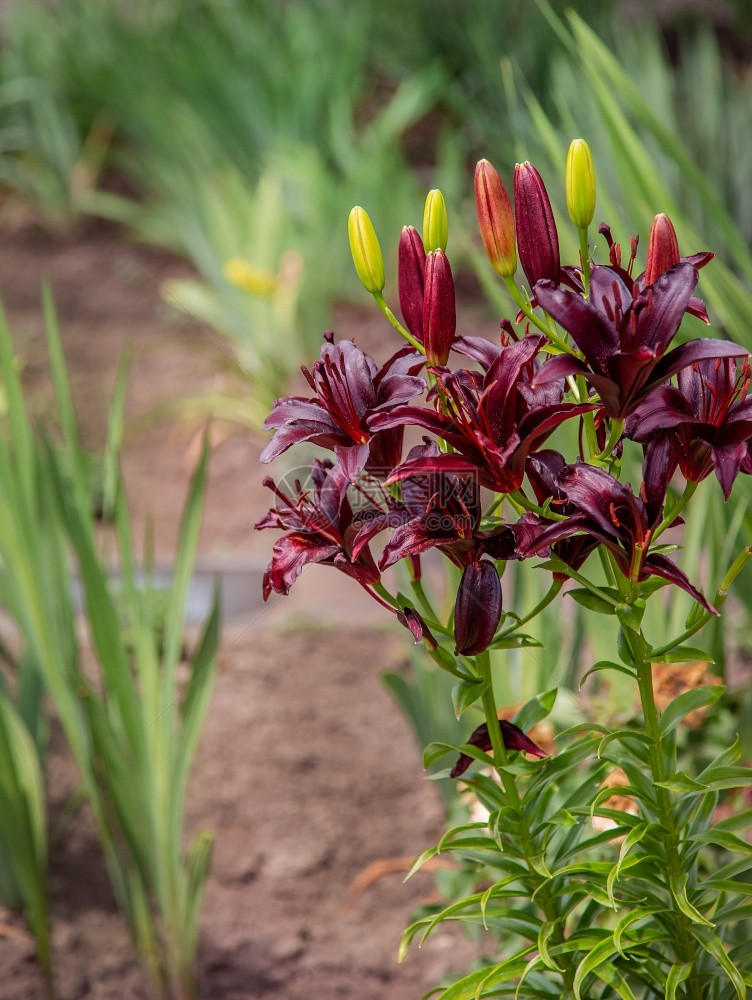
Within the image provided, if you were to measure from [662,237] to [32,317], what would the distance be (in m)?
3.15

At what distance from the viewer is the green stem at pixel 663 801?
710 mm

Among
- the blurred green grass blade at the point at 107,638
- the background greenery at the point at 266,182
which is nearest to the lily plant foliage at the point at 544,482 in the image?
the background greenery at the point at 266,182

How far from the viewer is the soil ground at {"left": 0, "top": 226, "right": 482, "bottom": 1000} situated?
1.31 meters

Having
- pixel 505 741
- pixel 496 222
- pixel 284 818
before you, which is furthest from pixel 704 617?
pixel 284 818

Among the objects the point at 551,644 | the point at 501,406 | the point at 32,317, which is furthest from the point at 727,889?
the point at 32,317

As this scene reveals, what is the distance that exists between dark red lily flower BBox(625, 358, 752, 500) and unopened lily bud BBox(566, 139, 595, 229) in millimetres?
121

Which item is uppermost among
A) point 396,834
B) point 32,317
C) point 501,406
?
point 32,317

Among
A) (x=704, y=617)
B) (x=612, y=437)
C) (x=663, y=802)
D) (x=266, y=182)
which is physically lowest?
(x=663, y=802)

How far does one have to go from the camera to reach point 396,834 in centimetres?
154

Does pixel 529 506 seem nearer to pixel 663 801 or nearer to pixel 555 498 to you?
pixel 555 498

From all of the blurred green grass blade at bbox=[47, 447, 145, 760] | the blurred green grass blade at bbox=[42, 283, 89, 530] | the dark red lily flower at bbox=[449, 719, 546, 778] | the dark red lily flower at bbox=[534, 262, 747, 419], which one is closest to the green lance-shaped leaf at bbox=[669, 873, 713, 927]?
the dark red lily flower at bbox=[449, 719, 546, 778]

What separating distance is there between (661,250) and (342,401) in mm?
223

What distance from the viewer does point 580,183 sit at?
27.1 inches

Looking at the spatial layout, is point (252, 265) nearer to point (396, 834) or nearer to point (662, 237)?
point (396, 834)
